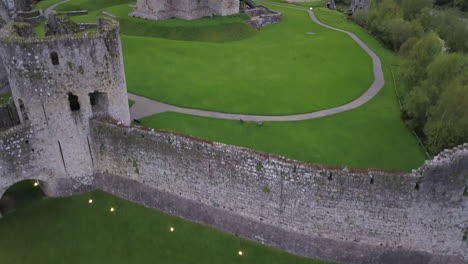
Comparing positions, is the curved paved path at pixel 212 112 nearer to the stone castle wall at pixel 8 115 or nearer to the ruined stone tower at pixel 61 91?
the stone castle wall at pixel 8 115

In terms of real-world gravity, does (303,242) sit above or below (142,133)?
below

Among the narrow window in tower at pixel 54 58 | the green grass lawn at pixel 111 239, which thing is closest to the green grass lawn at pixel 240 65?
the green grass lawn at pixel 111 239

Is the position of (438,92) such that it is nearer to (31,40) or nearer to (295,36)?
(31,40)

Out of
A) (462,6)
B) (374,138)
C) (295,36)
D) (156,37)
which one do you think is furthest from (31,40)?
(462,6)

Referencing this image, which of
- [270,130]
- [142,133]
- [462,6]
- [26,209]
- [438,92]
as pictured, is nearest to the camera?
[142,133]

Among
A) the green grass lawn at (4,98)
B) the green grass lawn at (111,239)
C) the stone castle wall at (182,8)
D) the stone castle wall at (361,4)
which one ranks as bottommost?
the green grass lawn at (111,239)

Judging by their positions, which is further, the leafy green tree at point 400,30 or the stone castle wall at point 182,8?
the stone castle wall at point 182,8
